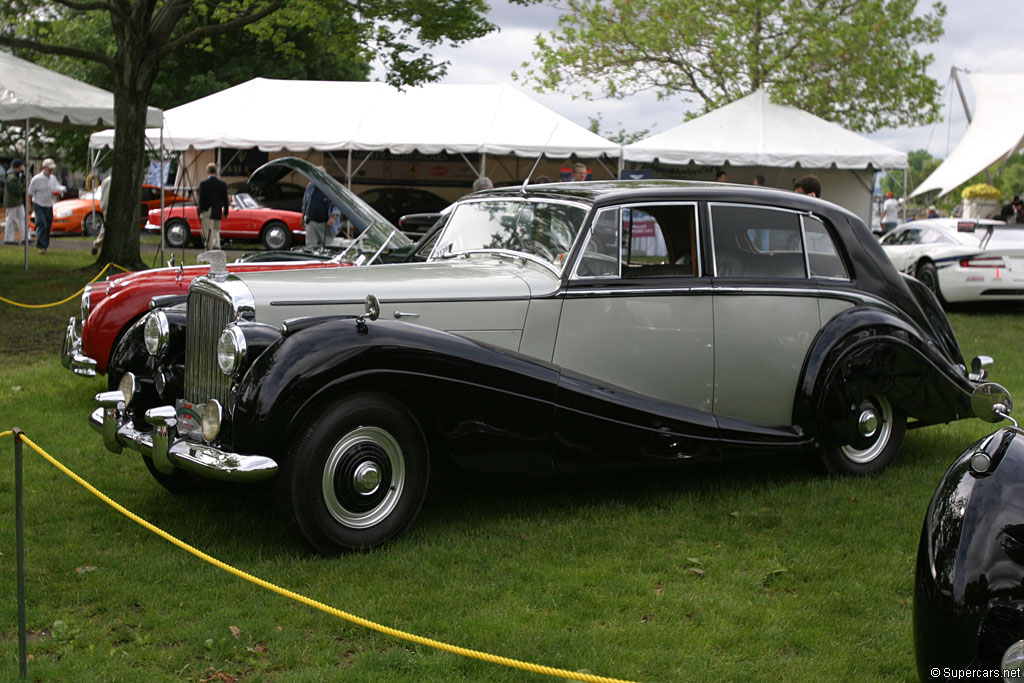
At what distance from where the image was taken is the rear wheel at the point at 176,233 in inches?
904

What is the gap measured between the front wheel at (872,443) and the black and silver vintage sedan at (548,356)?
13mm

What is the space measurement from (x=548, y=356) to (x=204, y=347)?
70.1 inches

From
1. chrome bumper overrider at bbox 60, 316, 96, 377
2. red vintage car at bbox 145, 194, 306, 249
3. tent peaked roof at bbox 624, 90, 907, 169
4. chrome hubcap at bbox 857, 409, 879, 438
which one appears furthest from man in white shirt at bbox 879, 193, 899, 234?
chrome bumper overrider at bbox 60, 316, 96, 377

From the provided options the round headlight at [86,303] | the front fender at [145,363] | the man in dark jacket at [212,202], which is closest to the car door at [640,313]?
the front fender at [145,363]

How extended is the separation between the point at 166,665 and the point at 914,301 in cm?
Result: 492

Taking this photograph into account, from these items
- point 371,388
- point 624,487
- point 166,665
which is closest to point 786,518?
point 624,487

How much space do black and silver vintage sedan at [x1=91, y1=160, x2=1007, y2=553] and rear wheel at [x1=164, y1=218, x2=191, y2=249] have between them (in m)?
18.2

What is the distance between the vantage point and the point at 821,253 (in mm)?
6062

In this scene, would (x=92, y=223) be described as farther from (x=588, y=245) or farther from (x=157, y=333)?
(x=588, y=245)

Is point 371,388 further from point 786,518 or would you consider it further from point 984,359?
point 984,359

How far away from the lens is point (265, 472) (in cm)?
424

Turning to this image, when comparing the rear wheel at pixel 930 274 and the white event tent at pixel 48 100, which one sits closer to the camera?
the white event tent at pixel 48 100

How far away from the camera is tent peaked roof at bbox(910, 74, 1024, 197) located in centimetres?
2178

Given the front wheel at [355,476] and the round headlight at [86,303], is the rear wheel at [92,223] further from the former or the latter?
the front wheel at [355,476]
